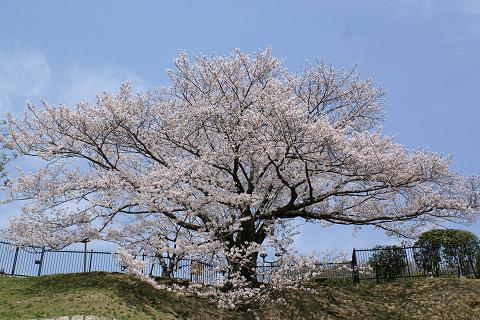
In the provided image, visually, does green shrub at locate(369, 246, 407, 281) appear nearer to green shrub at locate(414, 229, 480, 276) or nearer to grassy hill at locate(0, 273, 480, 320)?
green shrub at locate(414, 229, 480, 276)

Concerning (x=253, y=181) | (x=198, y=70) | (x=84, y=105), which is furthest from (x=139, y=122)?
(x=253, y=181)

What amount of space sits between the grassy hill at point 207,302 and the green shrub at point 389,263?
6.90ft

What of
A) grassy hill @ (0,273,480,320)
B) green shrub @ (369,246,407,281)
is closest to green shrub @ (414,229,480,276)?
green shrub @ (369,246,407,281)

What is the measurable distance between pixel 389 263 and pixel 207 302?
10.2 meters

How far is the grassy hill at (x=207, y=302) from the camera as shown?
53.7 ft

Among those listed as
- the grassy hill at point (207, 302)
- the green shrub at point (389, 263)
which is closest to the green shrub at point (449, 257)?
the green shrub at point (389, 263)

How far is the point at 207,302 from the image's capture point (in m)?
19.7

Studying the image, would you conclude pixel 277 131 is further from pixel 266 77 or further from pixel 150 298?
pixel 150 298

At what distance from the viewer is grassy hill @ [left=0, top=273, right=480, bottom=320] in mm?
16359

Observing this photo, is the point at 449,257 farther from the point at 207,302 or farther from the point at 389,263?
the point at 207,302

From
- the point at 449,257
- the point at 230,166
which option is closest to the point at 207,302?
the point at 230,166

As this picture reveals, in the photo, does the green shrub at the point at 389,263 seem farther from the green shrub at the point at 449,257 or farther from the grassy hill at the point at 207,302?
the grassy hill at the point at 207,302

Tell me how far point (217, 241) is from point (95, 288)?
484 cm

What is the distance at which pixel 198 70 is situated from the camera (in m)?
22.6
